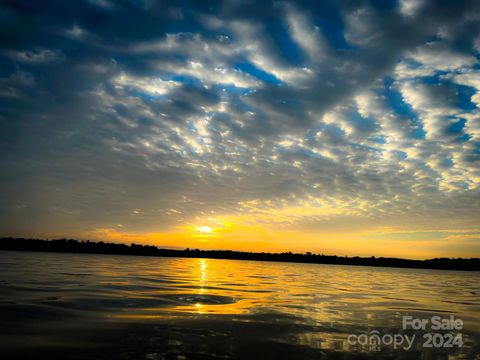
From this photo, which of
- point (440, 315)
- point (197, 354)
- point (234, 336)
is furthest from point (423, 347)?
point (440, 315)

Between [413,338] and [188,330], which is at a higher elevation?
[188,330]

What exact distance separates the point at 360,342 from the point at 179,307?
6452mm

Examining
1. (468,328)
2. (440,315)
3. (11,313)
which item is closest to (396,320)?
(468,328)

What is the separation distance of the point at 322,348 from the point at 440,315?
8952mm

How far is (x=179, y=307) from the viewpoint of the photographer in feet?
38.1

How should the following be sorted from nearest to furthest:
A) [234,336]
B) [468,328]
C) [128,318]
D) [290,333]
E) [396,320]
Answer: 1. [234,336]
2. [290,333]
3. [128,318]
4. [468,328]
5. [396,320]

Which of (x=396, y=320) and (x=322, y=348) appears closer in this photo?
(x=322, y=348)

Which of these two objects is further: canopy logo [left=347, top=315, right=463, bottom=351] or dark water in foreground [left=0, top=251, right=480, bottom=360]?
canopy logo [left=347, top=315, right=463, bottom=351]

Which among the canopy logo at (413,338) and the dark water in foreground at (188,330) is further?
the canopy logo at (413,338)

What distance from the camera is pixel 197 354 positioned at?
6098 mm

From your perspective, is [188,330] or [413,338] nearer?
[188,330]

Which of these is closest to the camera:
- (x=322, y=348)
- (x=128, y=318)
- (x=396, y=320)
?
(x=322, y=348)

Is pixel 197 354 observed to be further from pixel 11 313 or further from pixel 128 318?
pixel 11 313

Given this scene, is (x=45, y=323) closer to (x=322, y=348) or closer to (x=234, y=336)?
(x=234, y=336)
